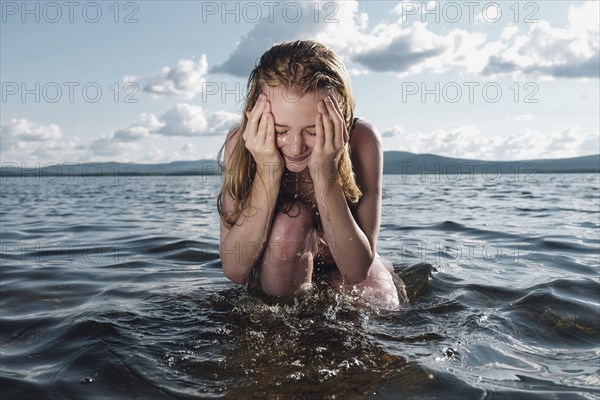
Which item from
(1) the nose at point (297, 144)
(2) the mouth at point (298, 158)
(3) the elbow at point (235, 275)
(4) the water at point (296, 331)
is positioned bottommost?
(4) the water at point (296, 331)

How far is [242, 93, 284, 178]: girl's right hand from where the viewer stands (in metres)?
3.15

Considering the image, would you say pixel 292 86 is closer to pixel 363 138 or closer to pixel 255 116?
pixel 255 116

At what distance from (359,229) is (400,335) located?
70 centimetres

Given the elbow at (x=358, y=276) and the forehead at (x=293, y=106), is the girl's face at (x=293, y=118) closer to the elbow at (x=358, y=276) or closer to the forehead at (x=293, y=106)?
the forehead at (x=293, y=106)

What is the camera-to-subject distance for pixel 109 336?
3.07m

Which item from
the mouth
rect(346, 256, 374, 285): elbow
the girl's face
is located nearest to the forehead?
the girl's face

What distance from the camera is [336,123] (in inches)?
124

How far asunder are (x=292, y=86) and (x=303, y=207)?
3.07 ft

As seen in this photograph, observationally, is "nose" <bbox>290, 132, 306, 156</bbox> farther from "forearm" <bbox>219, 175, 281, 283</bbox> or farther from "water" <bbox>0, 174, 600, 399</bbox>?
"water" <bbox>0, 174, 600, 399</bbox>

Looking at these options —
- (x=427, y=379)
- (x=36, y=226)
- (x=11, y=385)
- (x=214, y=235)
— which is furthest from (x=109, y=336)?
(x=36, y=226)

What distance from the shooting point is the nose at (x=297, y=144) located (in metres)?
3.22

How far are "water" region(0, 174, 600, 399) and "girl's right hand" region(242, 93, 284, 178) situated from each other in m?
0.94

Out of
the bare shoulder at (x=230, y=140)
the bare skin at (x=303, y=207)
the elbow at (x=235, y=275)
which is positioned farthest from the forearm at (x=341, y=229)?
the bare shoulder at (x=230, y=140)

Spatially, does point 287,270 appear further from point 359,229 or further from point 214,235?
point 214,235
